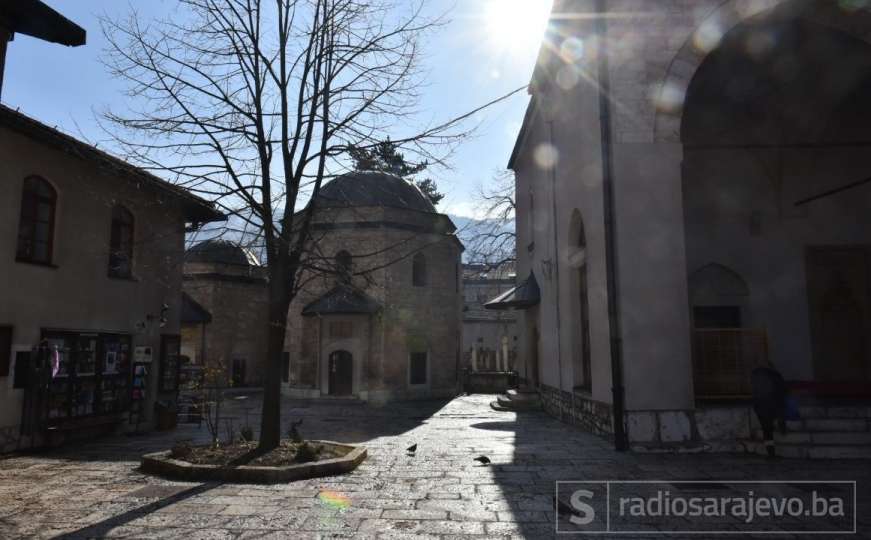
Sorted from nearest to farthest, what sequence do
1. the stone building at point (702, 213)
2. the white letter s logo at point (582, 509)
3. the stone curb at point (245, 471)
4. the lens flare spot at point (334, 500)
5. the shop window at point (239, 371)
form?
the white letter s logo at point (582, 509) < the lens flare spot at point (334, 500) < the stone curb at point (245, 471) < the stone building at point (702, 213) < the shop window at point (239, 371)

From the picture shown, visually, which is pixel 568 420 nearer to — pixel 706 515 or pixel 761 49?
pixel 706 515

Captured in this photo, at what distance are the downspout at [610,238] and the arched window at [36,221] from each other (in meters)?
9.33

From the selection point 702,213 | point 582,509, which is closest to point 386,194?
point 702,213

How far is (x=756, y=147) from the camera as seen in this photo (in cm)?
1181

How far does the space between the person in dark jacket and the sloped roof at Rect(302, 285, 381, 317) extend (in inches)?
580

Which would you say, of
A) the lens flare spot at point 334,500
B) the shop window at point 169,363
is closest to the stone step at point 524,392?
the shop window at point 169,363

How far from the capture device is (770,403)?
8.02m

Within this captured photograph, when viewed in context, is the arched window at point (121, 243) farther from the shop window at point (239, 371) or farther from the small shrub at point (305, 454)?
the shop window at point (239, 371)

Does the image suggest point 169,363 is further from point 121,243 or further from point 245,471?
point 245,471

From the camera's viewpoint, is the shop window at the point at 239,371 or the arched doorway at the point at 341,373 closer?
the arched doorway at the point at 341,373

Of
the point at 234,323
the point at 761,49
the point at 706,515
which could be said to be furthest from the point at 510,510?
the point at 234,323

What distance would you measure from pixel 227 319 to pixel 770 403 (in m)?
23.2

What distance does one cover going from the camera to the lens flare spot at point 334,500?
5488mm

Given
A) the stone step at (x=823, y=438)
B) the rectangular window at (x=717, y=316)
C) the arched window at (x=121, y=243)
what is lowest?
the stone step at (x=823, y=438)
